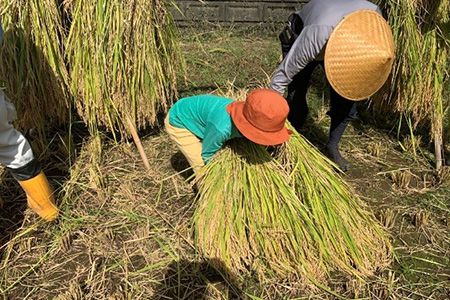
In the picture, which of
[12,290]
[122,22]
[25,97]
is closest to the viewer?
[12,290]

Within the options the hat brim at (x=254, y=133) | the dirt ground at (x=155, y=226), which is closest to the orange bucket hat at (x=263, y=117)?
the hat brim at (x=254, y=133)

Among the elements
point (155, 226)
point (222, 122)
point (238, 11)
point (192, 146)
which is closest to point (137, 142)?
point (192, 146)

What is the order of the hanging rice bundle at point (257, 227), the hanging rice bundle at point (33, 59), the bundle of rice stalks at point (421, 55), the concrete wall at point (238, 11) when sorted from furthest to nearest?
the concrete wall at point (238, 11) < the bundle of rice stalks at point (421, 55) < the hanging rice bundle at point (33, 59) < the hanging rice bundle at point (257, 227)

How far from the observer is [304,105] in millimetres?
2906

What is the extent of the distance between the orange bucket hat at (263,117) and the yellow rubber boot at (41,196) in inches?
45.4

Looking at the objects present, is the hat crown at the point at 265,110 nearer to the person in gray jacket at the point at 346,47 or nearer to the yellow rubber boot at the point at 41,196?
the person in gray jacket at the point at 346,47

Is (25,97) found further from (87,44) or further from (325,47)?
(325,47)

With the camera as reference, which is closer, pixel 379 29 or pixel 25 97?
pixel 379 29

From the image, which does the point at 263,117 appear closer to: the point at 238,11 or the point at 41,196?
the point at 41,196

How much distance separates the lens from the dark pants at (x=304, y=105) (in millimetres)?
2646

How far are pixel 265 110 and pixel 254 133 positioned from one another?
14 cm

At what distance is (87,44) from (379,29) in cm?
171

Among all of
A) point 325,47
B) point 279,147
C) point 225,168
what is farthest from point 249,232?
point 325,47

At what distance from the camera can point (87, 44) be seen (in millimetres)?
2430
